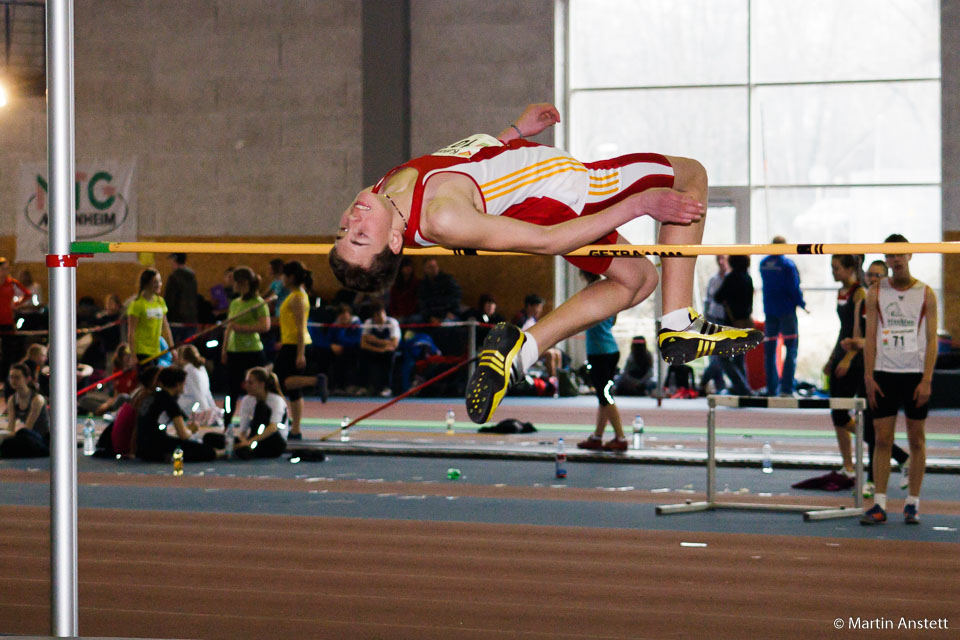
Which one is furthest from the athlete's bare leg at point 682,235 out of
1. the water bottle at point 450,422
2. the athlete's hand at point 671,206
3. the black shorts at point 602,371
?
the water bottle at point 450,422

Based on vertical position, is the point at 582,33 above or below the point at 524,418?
above

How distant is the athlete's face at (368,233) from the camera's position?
323 centimetres

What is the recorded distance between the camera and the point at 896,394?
233 inches

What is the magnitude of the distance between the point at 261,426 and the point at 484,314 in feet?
17.3

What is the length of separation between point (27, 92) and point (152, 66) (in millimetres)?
1706

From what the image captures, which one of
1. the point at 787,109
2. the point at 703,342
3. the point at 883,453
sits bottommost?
the point at 883,453

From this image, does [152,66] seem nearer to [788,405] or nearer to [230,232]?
[230,232]

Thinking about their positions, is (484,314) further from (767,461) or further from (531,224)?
(531,224)

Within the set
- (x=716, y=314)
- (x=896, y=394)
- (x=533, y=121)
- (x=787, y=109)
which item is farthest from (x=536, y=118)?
(x=787, y=109)

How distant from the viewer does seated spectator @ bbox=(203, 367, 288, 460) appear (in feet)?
27.2

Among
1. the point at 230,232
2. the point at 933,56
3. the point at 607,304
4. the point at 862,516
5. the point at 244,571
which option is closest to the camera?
the point at 607,304

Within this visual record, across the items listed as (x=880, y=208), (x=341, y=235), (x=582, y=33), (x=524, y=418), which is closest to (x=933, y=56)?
(x=880, y=208)

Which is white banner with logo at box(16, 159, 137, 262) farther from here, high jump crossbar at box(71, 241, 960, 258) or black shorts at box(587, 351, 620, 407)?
high jump crossbar at box(71, 241, 960, 258)

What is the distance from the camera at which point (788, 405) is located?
613 cm
